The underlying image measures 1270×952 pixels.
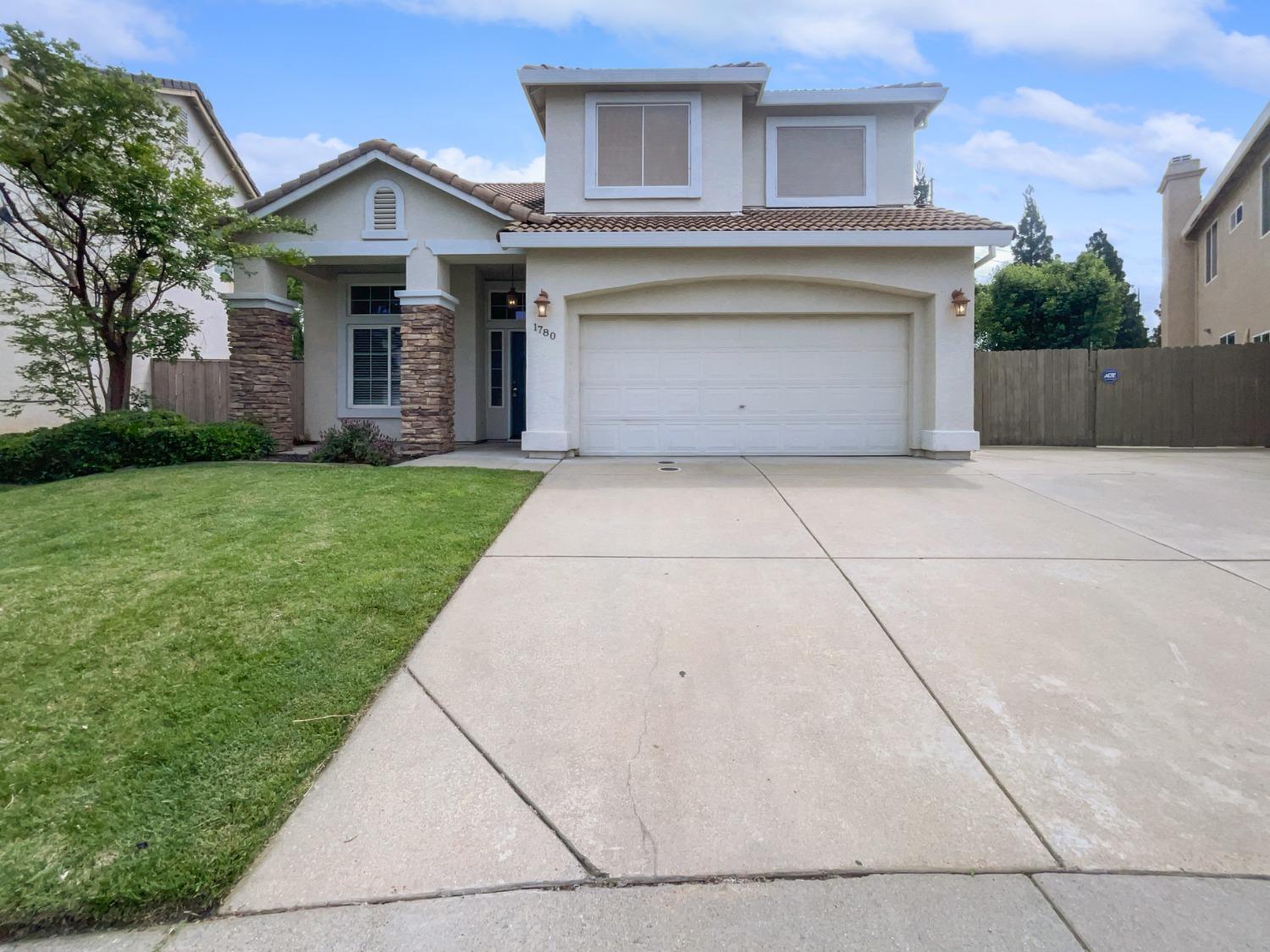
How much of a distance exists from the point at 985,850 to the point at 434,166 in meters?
11.1

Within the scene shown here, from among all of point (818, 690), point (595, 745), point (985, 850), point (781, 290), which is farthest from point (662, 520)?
point (781, 290)

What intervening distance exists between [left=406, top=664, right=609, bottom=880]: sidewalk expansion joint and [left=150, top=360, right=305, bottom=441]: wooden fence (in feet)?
40.5

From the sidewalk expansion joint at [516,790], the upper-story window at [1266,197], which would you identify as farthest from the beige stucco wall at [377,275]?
the upper-story window at [1266,197]

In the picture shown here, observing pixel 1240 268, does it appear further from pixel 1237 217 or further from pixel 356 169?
pixel 356 169

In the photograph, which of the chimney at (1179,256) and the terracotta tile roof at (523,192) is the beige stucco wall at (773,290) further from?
the chimney at (1179,256)

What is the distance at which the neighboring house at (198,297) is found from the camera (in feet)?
42.0

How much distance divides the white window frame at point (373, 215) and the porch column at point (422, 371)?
37.1 inches

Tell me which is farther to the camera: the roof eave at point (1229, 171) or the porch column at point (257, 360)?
the roof eave at point (1229, 171)

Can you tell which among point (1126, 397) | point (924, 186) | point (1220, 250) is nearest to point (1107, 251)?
point (924, 186)

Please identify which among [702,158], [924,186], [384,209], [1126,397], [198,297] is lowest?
[1126,397]

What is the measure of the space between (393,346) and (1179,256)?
2363 centimetres

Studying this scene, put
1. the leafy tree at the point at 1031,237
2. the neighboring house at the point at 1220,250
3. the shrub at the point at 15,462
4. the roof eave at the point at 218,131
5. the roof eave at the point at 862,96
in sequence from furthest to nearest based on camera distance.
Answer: the leafy tree at the point at 1031,237
the roof eave at the point at 218,131
the neighboring house at the point at 1220,250
the roof eave at the point at 862,96
the shrub at the point at 15,462

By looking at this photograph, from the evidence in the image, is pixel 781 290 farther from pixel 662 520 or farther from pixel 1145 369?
pixel 1145 369

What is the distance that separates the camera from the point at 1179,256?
72.5ft
